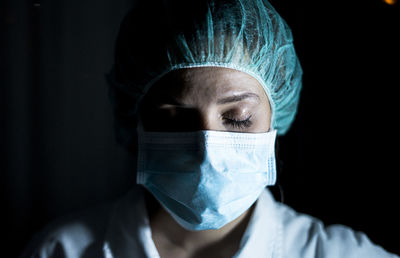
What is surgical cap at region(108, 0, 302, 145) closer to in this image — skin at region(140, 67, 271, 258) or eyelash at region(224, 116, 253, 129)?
skin at region(140, 67, 271, 258)

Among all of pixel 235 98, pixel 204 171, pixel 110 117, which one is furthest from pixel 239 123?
pixel 110 117

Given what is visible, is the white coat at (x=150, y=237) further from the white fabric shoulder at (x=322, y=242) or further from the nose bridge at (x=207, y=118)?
the nose bridge at (x=207, y=118)

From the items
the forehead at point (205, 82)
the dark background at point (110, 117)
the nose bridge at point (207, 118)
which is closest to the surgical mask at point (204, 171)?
the nose bridge at point (207, 118)

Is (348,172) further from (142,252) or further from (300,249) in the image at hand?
(142,252)

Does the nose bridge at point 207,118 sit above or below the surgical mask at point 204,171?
above

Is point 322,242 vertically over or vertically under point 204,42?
under

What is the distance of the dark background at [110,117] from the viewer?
1311 mm

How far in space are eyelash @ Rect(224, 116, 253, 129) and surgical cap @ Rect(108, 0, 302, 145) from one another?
157 mm

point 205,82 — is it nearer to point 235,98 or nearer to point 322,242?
point 235,98

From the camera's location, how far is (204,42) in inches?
35.6

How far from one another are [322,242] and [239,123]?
0.61 meters

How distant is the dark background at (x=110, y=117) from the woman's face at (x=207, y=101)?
0.48 metres

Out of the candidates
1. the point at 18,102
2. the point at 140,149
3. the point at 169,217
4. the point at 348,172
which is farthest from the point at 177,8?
the point at 18,102

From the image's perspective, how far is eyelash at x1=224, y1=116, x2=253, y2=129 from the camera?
95 cm
